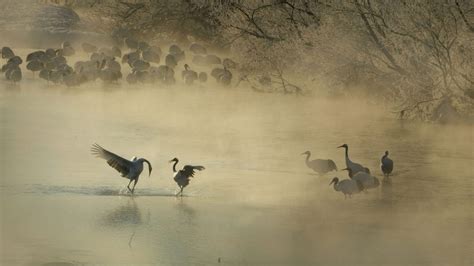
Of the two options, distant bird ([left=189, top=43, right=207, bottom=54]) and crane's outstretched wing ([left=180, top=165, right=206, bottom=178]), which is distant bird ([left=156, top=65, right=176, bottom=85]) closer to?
distant bird ([left=189, top=43, right=207, bottom=54])

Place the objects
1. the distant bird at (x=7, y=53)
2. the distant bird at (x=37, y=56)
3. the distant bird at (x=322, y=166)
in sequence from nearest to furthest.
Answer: the distant bird at (x=322, y=166)
the distant bird at (x=37, y=56)
the distant bird at (x=7, y=53)

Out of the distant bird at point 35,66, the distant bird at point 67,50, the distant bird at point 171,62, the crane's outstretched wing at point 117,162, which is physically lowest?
the crane's outstretched wing at point 117,162

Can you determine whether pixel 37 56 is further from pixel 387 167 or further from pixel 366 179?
pixel 366 179

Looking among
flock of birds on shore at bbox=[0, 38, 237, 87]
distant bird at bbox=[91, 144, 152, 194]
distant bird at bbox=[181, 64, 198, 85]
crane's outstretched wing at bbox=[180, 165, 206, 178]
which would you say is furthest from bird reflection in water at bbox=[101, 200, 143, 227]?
distant bird at bbox=[181, 64, 198, 85]

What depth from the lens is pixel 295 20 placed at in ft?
70.5

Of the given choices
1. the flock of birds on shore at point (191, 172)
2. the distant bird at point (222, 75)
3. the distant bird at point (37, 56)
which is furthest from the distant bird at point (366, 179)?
the distant bird at point (37, 56)

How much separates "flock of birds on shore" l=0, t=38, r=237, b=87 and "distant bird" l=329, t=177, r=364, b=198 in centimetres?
974

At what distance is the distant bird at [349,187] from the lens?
43.3 ft

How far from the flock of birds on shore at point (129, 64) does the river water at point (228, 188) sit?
2.15 meters

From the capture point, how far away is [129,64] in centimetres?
2498

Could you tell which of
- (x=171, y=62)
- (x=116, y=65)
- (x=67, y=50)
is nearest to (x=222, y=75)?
(x=171, y=62)

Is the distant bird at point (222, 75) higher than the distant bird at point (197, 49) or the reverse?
the reverse

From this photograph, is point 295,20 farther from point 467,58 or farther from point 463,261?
point 463,261

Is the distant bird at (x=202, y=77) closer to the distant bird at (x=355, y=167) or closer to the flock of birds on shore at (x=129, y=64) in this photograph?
the flock of birds on shore at (x=129, y=64)
